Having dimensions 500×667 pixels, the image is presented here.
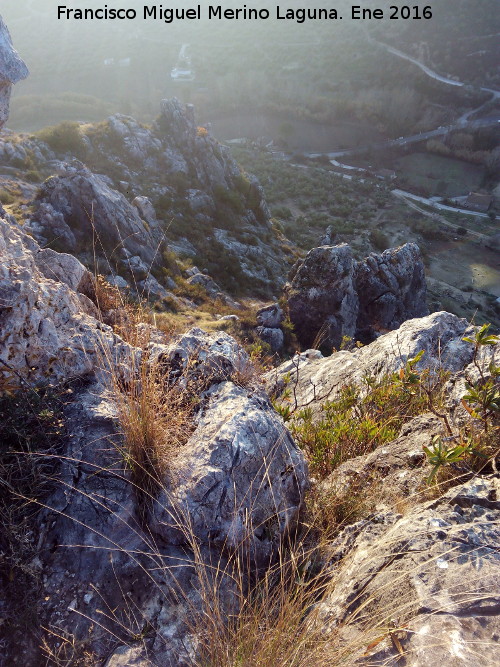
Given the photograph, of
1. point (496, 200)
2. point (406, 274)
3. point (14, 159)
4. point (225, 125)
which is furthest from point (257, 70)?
point (406, 274)

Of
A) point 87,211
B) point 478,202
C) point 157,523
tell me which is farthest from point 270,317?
point 478,202

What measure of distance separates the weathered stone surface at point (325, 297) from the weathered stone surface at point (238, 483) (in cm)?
1342

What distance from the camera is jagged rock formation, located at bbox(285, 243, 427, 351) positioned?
1669cm

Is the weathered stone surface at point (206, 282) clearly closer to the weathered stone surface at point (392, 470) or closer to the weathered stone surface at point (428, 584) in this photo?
the weathered stone surface at point (392, 470)

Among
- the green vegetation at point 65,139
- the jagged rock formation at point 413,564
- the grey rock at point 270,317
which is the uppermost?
the green vegetation at point 65,139

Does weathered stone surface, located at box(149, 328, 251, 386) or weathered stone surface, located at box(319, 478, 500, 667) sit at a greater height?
weathered stone surface, located at box(149, 328, 251, 386)

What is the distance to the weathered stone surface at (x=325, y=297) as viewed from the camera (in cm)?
1661

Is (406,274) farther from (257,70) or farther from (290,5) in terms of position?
(290,5)

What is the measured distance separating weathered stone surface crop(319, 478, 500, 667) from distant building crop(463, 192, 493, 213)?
53.3m

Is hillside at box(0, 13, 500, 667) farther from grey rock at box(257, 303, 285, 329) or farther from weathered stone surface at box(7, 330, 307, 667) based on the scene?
grey rock at box(257, 303, 285, 329)

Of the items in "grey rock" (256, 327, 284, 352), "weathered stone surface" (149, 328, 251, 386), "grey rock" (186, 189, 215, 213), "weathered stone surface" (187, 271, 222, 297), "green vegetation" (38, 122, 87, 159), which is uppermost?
"green vegetation" (38, 122, 87, 159)

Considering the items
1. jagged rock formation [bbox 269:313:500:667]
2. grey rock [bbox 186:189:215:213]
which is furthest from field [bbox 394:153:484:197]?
jagged rock formation [bbox 269:313:500:667]

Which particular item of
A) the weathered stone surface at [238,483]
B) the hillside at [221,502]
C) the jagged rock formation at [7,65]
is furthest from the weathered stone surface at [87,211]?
the weathered stone surface at [238,483]

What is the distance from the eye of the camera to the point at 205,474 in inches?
103
